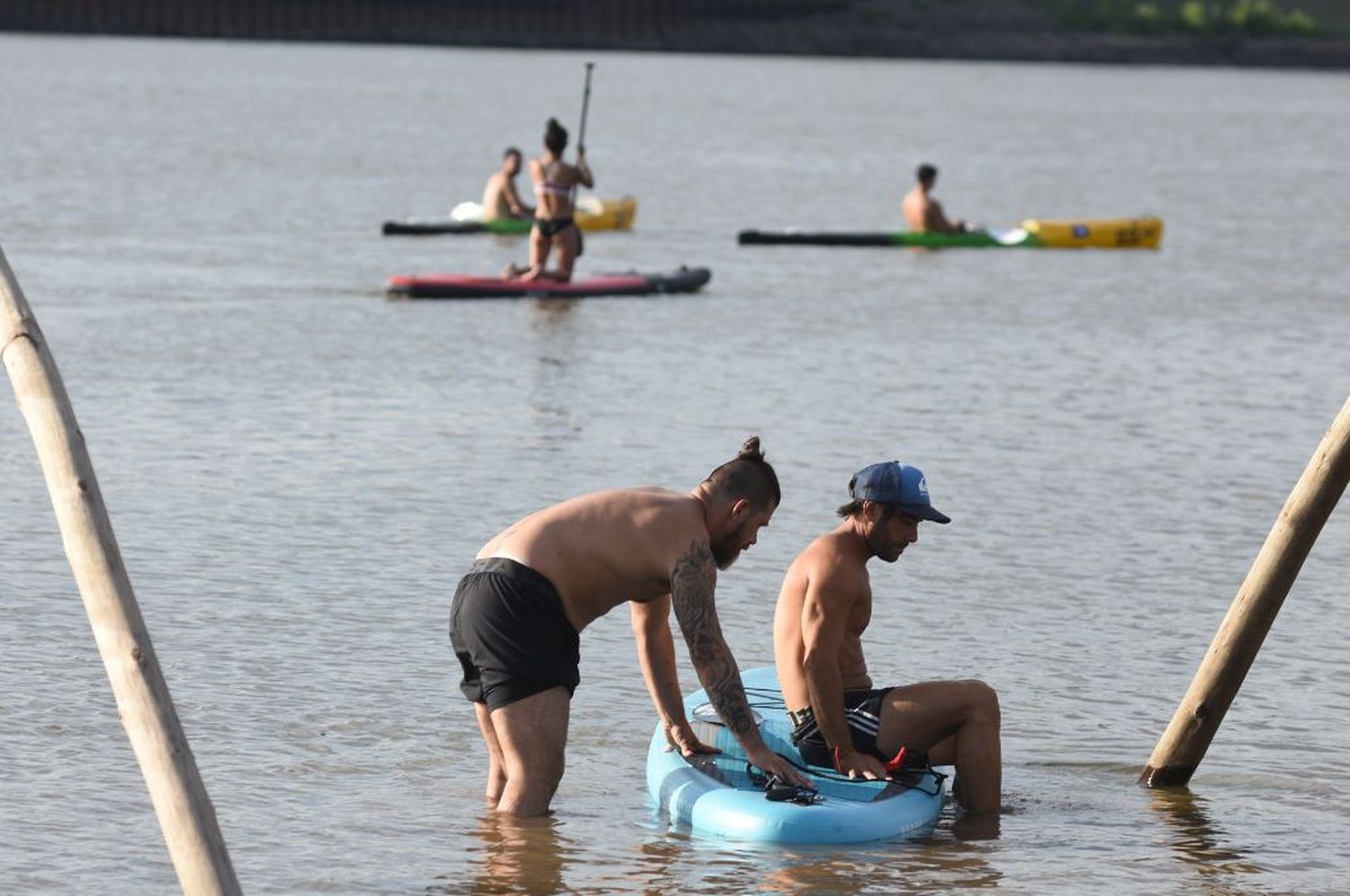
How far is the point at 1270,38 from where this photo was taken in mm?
135375

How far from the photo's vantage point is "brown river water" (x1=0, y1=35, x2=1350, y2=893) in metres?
9.14

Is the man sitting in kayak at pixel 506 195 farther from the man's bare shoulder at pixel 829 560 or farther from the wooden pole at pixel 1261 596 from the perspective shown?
the man's bare shoulder at pixel 829 560

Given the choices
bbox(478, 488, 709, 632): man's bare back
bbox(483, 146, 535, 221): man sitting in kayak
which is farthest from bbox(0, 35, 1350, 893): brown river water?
bbox(478, 488, 709, 632): man's bare back

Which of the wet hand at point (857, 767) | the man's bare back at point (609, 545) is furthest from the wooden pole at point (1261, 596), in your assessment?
the man's bare back at point (609, 545)

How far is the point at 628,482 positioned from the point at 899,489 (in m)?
6.96

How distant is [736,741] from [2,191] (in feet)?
100

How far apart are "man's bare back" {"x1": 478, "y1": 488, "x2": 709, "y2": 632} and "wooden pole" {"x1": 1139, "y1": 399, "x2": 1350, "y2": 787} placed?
2163mm

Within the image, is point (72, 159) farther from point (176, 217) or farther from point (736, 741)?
point (736, 741)

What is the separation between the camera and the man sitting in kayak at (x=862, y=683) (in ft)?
29.0

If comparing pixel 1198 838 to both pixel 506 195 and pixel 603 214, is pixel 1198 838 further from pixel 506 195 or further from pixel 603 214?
pixel 603 214

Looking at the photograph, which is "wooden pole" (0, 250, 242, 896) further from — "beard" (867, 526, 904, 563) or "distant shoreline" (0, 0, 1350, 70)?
"distant shoreline" (0, 0, 1350, 70)

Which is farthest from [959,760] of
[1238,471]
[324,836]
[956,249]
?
[956,249]

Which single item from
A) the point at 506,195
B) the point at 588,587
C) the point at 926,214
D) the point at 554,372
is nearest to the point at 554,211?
the point at 554,372

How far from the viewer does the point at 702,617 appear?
8.28m
